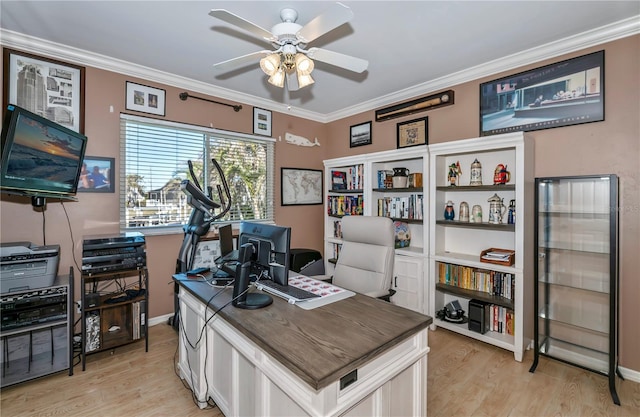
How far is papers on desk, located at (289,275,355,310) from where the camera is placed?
1.64m

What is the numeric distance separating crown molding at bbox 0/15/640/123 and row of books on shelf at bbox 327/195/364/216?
4.07ft

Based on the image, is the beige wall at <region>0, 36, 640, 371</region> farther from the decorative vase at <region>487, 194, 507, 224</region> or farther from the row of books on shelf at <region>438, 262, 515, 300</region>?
the row of books on shelf at <region>438, 262, 515, 300</region>

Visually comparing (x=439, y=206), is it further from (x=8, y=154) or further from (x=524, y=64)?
(x=8, y=154)

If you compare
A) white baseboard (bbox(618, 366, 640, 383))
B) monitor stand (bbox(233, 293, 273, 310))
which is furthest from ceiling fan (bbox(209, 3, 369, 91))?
white baseboard (bbox(618, 366, 640, 383))

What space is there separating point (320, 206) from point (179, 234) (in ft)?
6.64

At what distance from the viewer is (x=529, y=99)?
8.71 feet

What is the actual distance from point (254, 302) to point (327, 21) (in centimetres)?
152

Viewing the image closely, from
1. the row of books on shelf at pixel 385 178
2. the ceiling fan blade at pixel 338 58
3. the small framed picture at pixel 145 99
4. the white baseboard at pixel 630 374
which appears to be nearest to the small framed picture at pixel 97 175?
the small framed picture at pixel 145 99

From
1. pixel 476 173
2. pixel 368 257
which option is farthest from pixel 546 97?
pixel 368 257

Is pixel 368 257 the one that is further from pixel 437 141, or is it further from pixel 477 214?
pixel 437 141

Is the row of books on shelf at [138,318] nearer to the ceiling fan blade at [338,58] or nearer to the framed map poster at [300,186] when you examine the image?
the framed map poster at [300,186]

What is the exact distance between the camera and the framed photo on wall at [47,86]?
2398mm

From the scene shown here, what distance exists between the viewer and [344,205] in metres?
4.05

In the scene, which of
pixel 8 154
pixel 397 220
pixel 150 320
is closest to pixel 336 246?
pixel 397 220
